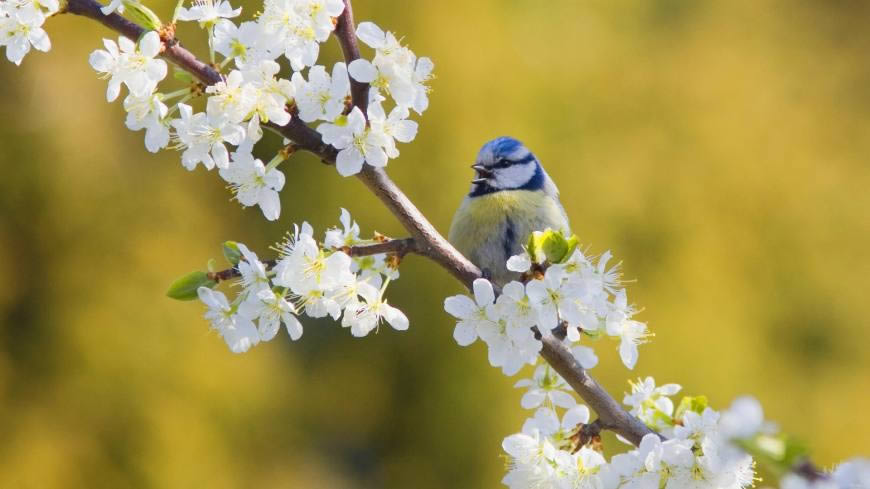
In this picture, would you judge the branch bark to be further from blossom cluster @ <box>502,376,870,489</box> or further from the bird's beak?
the bird's beak

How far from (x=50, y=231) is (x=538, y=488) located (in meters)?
3.05

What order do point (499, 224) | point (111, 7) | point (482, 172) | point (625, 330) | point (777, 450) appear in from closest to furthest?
point (777, 450) → point (111, 7) → point (625, 330) → point (499, 224) → point (482, 172)

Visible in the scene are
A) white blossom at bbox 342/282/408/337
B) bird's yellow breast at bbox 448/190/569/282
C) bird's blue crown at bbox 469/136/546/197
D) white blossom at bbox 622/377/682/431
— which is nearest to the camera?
white blossom at bbox 342/282/408/337

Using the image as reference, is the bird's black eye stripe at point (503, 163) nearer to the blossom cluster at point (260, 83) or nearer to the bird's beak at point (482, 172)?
the bird's beak at point (482, 172)

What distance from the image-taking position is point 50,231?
150 inches

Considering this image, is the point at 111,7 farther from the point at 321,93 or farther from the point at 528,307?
the point at 528,307

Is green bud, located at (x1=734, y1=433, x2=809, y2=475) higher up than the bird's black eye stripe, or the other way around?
the bird's black eye stripe

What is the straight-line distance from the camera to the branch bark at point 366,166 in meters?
1.08

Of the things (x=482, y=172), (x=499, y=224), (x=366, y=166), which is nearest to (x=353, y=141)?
(x=366, y=166)

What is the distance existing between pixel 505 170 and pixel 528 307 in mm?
1139

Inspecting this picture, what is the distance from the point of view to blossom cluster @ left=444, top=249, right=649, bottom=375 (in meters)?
1.08

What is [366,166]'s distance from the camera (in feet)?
3.59

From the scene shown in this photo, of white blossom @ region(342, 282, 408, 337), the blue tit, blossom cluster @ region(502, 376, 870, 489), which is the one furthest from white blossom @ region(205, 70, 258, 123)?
the blue tit

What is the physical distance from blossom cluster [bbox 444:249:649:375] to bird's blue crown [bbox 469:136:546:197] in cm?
98
